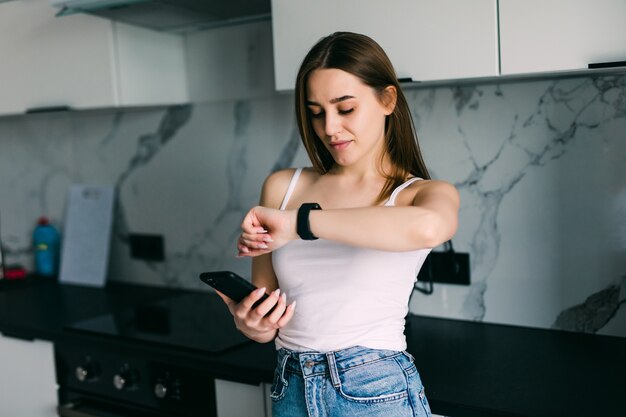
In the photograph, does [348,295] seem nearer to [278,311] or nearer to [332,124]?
[278,311]

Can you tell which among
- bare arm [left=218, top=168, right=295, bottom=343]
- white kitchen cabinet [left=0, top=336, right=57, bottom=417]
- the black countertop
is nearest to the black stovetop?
the black countertop

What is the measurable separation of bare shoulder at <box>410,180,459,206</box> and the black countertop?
420 millimetres

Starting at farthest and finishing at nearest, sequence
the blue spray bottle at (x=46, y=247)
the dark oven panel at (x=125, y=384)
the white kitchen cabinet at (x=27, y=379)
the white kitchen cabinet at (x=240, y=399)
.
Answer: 1. the blue spray bottle at (x=46, y=247)
2. the white kitchen cabinet at (x=27, y=379)
3. the dark oven panel at (x=125, y=384)
4. the white kitchen cabinet at (x=240, y=399)

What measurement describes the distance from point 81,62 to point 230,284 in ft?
3.90

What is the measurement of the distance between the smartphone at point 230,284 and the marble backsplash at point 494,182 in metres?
0.82

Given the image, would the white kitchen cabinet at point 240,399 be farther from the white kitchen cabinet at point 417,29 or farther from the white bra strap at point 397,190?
the white kitchen cabinet at point 417,29

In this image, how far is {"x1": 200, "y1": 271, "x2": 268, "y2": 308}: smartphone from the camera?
119cm

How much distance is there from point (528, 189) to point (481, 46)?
18.9 inches

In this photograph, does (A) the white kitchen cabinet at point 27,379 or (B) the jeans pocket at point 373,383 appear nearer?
(B) the jeans pocket at point 373,383

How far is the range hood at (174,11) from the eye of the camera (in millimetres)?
1819

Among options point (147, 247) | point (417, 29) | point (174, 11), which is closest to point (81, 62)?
point (174, 11)

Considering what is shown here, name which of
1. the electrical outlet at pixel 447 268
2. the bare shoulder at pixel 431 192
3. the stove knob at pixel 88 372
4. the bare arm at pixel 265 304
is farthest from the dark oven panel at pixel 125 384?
the bare shoulder at pixel 431 192

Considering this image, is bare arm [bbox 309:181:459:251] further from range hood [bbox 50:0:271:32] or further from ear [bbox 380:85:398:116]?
range hood [bbox 50:0:271:32]

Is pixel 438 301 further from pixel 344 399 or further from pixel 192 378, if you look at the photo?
pixel 344 399
